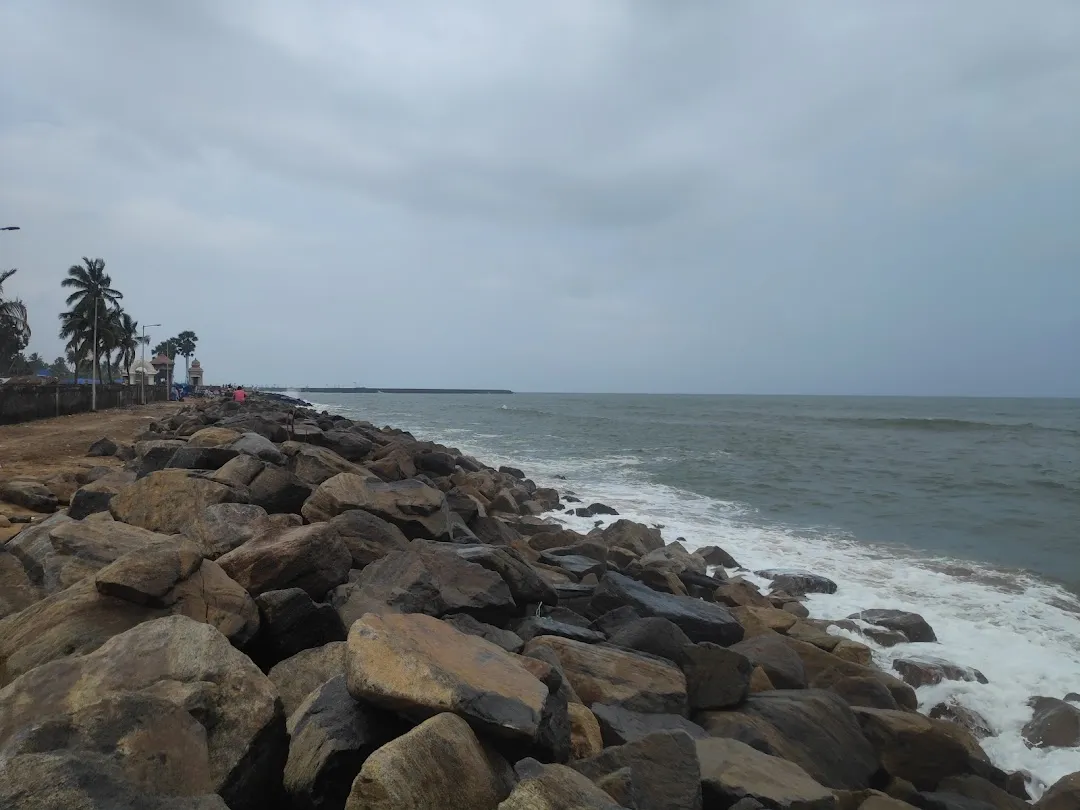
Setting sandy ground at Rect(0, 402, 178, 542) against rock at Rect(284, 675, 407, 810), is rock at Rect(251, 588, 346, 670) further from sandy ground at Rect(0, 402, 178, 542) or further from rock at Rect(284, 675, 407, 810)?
sandy ground at Rect(0, 402, 178, 542)

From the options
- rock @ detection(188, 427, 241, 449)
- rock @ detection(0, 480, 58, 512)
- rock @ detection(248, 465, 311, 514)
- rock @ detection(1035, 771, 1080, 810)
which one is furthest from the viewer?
Answer: rock @ detection(188, 427, 241, 449)

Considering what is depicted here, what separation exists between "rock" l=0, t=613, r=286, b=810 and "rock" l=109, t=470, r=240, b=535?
9.41 feet

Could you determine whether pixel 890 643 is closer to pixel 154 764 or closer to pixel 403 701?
pixel 403 701

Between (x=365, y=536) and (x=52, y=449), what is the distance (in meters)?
12.8

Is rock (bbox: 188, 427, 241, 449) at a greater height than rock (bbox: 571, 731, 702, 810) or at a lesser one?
greater

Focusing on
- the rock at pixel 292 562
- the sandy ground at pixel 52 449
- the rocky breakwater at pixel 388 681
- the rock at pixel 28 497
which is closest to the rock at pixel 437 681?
the rocky breakwater at pixel 388 681

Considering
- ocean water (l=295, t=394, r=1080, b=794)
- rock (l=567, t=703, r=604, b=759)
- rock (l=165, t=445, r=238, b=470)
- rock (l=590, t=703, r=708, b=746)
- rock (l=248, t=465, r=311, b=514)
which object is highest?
rock (l=165, t=445, r=238, b=470)

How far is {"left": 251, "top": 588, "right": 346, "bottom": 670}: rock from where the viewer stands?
3.91 meters

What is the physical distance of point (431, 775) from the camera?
2.58 metres

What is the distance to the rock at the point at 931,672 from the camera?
23.0 feet

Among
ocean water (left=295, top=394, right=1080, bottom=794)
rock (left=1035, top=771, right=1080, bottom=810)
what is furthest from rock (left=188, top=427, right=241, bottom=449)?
rock (left=1035, top=771, right=1080, bottom=810)

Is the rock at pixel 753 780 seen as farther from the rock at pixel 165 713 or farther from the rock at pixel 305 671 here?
the rock at pixel 165 713

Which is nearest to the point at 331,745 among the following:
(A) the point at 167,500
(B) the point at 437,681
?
(B) the point at 437,681

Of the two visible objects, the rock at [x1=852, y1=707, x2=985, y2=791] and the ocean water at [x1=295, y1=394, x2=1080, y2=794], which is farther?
the ocean water at [x1=295, y1=394, x2=1080, y2=794]
